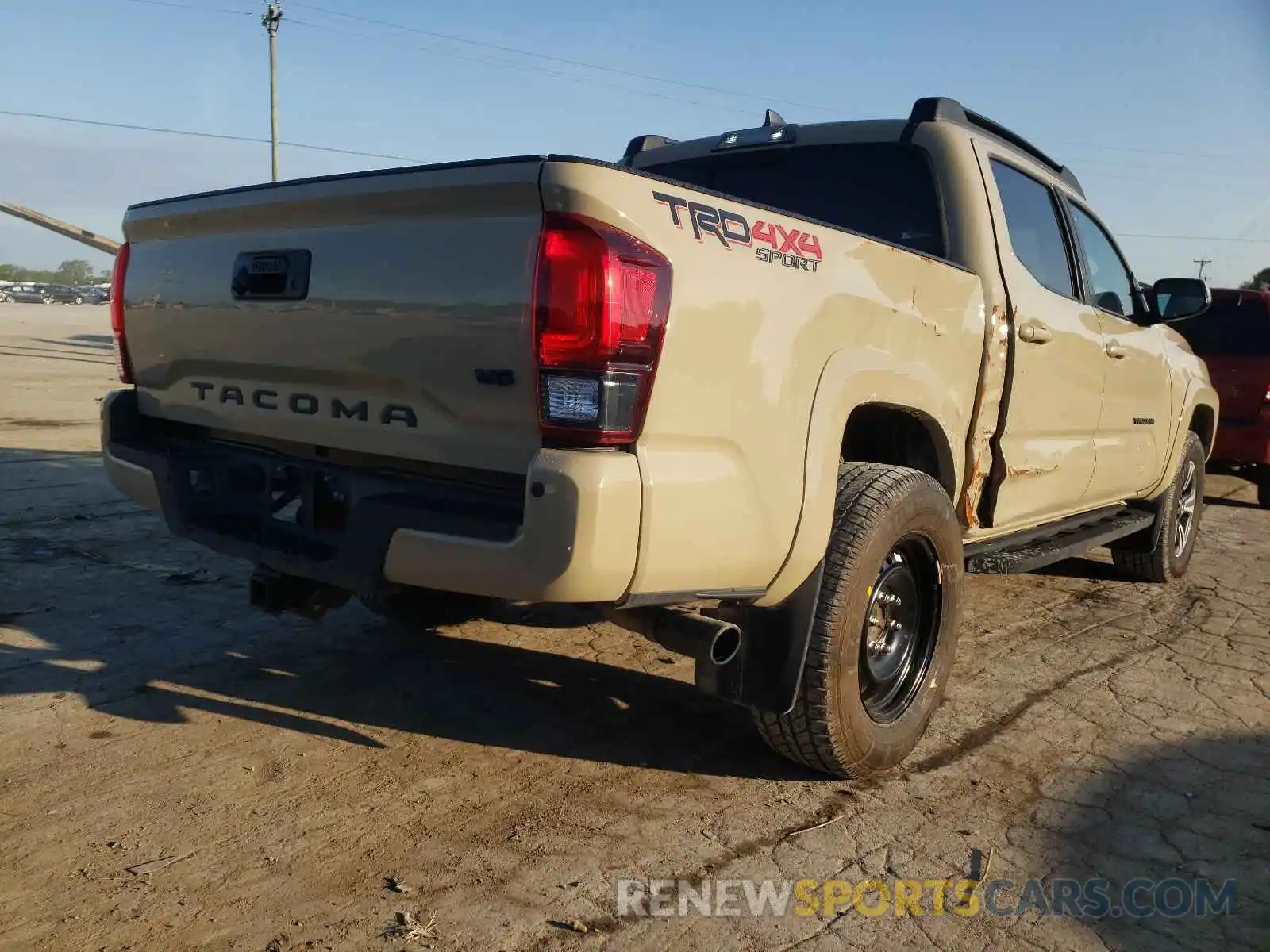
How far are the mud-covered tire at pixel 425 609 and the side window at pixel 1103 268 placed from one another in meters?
3.04

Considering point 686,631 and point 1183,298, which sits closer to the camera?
point 686,631

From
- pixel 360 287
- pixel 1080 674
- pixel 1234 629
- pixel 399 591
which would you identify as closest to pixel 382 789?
pixel 399 591

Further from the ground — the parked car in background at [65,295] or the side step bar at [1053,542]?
the parked car in background at [65,295]

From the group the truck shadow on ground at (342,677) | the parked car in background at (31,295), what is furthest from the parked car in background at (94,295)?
the truck shadow on ground at (342,677)

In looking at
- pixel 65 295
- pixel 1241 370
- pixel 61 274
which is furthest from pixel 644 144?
pixel 61 274

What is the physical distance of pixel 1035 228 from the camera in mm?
4227

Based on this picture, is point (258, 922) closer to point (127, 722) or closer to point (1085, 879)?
point (127, 722)

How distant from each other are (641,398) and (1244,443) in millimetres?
8497

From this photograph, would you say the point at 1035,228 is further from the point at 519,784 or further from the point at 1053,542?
the point at 519,784

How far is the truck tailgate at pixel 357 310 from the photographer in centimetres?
236

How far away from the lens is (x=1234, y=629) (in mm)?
5051

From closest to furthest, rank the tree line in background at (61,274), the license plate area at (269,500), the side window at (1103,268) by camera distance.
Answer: the license plate area at (269,500), the side window at (1103,268), the tree line in background at (61,274)

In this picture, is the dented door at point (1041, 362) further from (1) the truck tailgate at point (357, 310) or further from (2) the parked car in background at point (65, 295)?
(2) the parked car in background at point (65, 295)

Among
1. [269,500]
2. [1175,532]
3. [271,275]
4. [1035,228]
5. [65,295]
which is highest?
[65,295]
